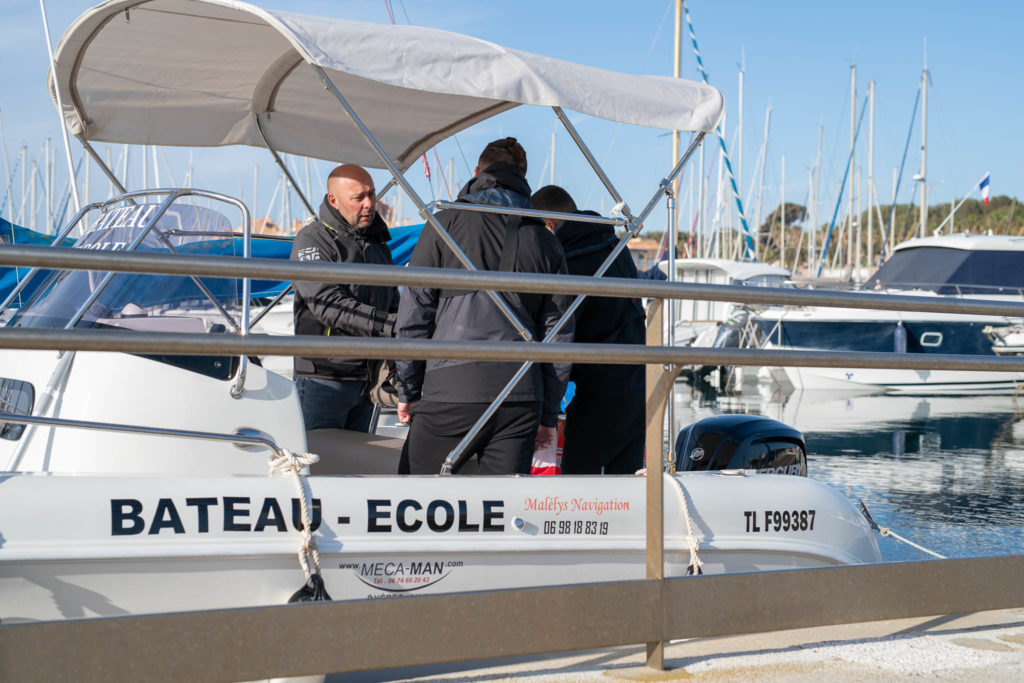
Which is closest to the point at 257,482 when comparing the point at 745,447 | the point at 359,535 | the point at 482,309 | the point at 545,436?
the point at 359,535

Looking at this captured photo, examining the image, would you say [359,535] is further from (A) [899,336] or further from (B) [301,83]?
(A) [899,336]

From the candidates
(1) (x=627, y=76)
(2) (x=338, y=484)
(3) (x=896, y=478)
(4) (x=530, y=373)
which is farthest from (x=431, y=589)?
(3) (x=896, y=478)

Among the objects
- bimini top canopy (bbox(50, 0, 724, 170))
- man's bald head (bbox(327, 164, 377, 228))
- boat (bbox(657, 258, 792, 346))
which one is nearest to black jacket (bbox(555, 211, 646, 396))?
bimini top canopy (bbox(50, 0, 724, 170))

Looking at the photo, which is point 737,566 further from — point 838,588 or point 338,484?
point 338,484

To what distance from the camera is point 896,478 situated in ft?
33.8

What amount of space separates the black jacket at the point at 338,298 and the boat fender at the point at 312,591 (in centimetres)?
131

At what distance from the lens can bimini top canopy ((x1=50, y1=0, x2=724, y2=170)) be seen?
3.50 m

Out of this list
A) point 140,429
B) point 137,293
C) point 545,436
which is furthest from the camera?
point 545,436

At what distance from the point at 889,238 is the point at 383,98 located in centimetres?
3699

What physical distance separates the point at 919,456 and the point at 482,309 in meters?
9.76

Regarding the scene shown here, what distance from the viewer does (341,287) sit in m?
4.21

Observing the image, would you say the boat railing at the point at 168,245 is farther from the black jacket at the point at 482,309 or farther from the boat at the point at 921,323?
the boat at the point at 921,323

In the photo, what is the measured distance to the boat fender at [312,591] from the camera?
3086mm

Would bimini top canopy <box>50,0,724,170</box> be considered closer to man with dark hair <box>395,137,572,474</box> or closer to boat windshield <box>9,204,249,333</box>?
man with dark hair <box>395,137,572,474</box>
